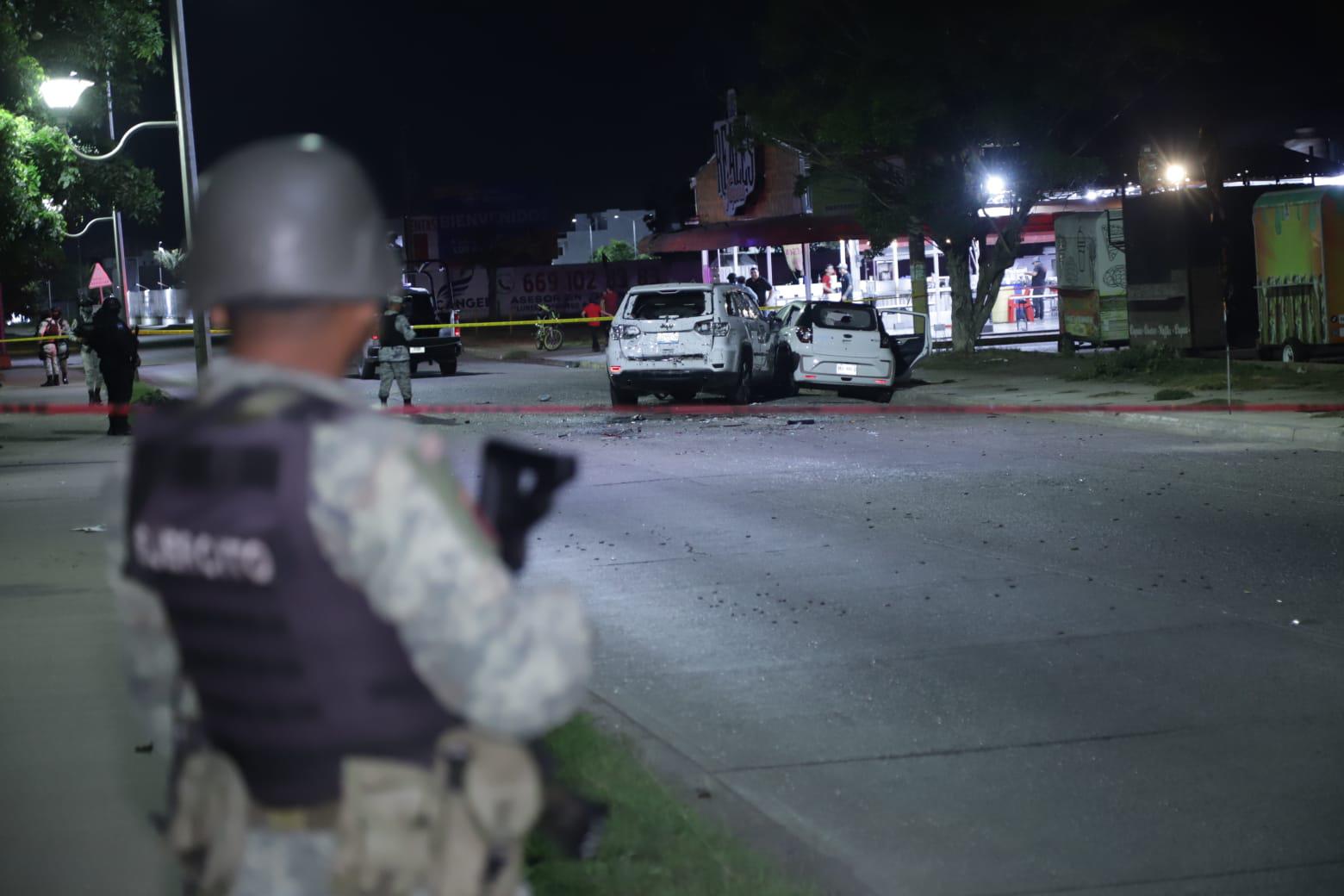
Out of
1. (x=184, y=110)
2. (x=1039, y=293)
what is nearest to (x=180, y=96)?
(x=184, y=110)

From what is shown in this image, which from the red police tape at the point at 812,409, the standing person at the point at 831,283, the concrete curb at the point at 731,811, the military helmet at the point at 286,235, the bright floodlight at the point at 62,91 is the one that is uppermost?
the bright floodlight at the point at 62,91

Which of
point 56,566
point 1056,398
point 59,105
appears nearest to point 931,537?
point 56,566

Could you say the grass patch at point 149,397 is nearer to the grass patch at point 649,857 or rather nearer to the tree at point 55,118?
the tree at point 55,118

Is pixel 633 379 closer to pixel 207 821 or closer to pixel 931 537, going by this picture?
pixel 931 537

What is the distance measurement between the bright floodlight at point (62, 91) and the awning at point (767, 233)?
23128 millimetres

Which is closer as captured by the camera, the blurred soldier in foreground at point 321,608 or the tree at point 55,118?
the blurred soldier in foreground at point 321,608

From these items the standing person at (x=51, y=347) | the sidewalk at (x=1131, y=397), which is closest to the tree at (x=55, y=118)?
the standing person at (x=51, y=347)

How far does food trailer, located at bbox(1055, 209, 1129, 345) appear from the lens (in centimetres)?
3269

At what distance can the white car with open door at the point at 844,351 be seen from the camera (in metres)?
24.8

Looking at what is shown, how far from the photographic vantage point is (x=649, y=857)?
507 centimetres

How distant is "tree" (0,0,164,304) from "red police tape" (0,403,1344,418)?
294 centimetres

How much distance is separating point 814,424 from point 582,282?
142 ft

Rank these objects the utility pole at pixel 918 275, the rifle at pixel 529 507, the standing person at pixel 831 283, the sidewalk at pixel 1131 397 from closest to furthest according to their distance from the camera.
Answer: the rifle at pixel 529 507, the sidewalk at pixel 1131 397, the utility pole at pixel 918 275, the standing person at pixel 831 283

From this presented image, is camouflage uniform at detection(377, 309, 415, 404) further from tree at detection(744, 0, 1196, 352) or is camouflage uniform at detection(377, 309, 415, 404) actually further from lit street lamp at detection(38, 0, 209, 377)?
tree at detection(744, 0, 1196, 352)
